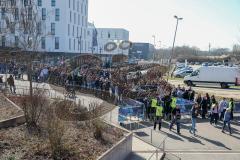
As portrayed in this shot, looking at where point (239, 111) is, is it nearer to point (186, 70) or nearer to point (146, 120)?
point (146, 120)

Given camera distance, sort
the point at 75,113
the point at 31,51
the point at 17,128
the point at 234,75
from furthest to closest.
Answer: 1. the point at 234,75
2. the point at 31,51
3. the point at 75,113
4. the point at 17,128

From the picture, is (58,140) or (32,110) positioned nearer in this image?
(58,140)

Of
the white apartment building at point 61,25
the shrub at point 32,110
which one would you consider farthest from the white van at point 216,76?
the white apartment building at point 61,25

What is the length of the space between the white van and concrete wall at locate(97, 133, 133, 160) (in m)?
27.6

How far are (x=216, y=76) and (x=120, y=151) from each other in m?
29.4

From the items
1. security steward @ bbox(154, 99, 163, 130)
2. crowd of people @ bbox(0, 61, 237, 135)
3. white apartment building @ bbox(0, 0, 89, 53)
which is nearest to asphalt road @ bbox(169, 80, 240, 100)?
crowd of people @ bbox(0, 61, 237, 135)

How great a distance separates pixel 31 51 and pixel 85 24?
71172 millimetres

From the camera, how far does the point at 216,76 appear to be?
38.8m

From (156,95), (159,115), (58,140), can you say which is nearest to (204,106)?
(156,95)

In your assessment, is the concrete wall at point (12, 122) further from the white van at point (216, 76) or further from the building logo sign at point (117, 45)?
the building logo sign at point (117, 45)

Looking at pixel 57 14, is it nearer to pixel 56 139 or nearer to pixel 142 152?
pixel 142 152

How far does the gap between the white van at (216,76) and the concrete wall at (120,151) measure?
2764 centimetres

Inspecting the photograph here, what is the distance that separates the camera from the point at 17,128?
1209 centimetres

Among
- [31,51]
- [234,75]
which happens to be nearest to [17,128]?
[31,51]
